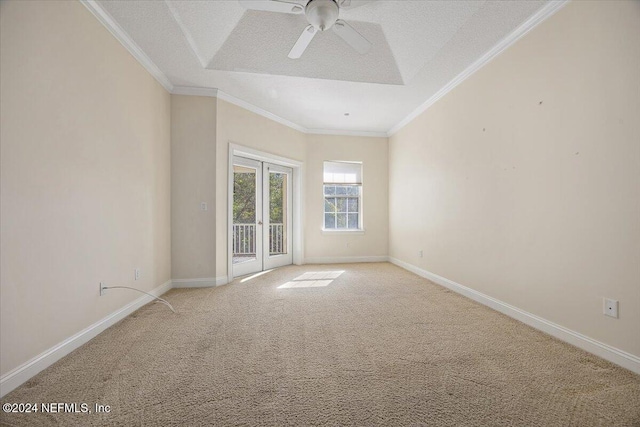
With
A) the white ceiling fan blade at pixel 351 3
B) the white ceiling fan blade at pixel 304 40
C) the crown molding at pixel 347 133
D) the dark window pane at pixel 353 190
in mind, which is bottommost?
the dark window pane at pixel 353 190

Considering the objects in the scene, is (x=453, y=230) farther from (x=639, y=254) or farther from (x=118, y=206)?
(x=118, y=206)

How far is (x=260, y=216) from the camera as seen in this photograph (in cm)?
492

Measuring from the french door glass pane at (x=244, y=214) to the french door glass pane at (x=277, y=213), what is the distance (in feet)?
1.41

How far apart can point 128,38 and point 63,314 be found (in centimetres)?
259

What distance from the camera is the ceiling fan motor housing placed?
6.86 feet

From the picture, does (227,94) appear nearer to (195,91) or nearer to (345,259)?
(195,91)

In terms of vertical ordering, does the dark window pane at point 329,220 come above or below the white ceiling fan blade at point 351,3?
below

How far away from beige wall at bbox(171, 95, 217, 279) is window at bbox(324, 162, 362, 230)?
8.49ft

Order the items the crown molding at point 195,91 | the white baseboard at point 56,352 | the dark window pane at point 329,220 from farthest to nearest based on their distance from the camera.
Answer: the dark window pane at point 329,220 < the crown molding at point 195,91 < the white baseboard at point 56,352

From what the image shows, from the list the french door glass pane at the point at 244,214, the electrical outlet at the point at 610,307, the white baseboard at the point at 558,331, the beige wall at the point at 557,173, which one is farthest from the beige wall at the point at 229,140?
the electrical outlet at the point at 610,307

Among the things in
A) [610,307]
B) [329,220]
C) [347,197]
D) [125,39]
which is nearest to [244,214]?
[329,220]

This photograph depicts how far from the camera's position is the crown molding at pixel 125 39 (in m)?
2.27

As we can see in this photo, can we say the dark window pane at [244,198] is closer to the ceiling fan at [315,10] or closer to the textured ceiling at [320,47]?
the textured ceiling at [320,47]

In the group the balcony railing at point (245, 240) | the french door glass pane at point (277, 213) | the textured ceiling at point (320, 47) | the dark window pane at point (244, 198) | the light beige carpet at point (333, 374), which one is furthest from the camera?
the french door glass pane at point (277, 213)
